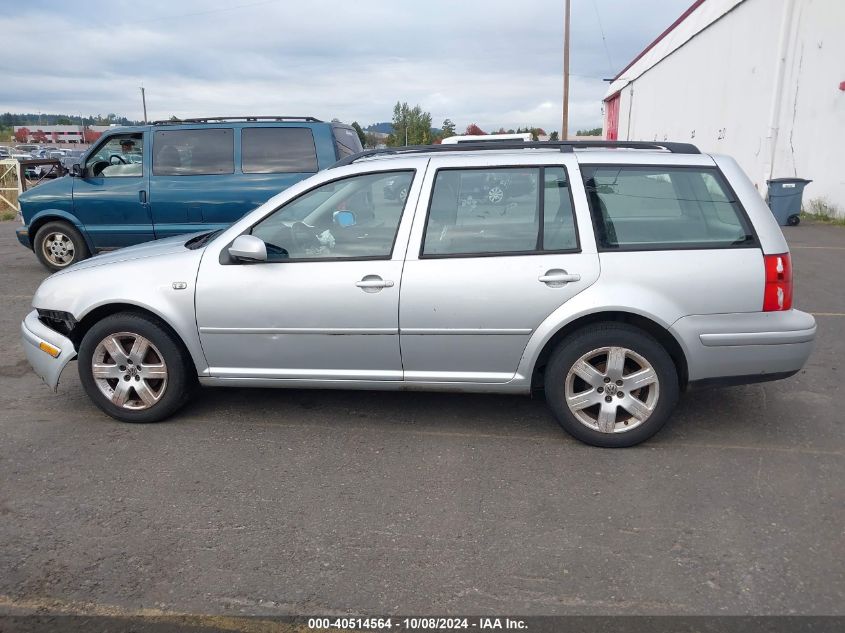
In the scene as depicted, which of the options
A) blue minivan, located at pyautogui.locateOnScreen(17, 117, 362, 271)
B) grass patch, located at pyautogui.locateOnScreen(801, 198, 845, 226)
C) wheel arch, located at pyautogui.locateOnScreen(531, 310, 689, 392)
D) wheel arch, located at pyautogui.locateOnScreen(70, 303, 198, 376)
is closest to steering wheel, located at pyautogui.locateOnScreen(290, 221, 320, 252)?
wheel arch, located at pyautogui.locateOnScreen(70, 303, 198, 376)

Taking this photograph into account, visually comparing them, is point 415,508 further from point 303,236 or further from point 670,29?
point 670,29

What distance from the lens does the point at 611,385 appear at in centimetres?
410

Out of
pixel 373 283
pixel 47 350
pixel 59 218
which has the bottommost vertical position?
pixel 47 350

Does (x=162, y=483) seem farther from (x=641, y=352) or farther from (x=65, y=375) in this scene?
(x=641, y=352)

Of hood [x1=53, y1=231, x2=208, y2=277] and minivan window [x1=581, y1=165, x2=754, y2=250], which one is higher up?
minivan window [x1=581, y1=165, x2=754, y2=250]

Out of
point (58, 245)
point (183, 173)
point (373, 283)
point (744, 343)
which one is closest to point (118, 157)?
point (183, 173)

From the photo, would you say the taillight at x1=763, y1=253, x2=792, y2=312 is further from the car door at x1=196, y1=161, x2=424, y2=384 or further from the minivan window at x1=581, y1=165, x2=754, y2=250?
the car door at x1=196, y1=161, x2=424, y2=384

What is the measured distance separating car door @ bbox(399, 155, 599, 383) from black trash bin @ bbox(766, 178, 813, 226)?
536 inches

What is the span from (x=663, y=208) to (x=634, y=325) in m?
0.71

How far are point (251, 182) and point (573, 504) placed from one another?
6791 mm

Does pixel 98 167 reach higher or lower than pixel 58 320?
higher

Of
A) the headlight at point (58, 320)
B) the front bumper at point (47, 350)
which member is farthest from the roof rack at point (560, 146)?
the front bumper at point (47, 350)

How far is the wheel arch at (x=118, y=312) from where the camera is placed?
4.46 meters

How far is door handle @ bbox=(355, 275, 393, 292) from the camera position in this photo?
4125 mm
